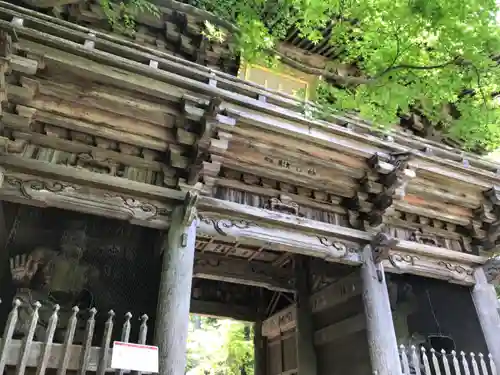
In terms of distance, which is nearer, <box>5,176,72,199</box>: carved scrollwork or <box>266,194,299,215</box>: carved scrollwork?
<box>5,176,72,199</box>: carved scrollwork

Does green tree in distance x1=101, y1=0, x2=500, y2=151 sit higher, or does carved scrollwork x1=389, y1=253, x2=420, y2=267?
green tree in distance x1=101, y1=0, x2=500, y2=151

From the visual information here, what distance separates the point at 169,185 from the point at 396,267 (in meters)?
3.77

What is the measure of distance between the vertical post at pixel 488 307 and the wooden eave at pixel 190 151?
2.23 ft

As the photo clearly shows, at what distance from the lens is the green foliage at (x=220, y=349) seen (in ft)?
40.1

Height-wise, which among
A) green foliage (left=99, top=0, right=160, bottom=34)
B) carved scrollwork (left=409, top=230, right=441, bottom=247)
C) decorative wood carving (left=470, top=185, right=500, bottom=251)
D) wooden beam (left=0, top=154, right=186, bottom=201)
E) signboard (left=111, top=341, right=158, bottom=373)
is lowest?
signboard (left=111, top=341, right=158, bottom=373)

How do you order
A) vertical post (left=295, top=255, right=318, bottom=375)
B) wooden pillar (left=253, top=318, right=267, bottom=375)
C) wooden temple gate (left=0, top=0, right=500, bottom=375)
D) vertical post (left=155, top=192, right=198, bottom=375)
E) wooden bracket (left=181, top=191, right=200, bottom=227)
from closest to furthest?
vertical post (left=155, top=192, right=198, bottom=375)
wooden temple gate (left=0, top=0, right=500, bottom=375)
wooden bracket (left=181, top=191, right=200, bottom=227)
vertical post (left=295, top=255, right=318, bottom=375)
wooden pillar (left=253, top=318, right=267, bottom=375)

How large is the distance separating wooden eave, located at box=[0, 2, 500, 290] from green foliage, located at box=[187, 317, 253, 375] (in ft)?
23.4

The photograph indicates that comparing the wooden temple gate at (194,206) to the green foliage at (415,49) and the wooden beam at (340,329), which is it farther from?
the green foliage at (415,49)

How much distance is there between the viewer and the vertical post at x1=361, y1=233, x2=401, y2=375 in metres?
5.68

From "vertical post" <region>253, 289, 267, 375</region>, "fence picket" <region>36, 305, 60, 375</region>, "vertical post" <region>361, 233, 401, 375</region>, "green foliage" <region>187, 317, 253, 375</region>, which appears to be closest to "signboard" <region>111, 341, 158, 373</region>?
"fence picket" <region>36, 305, 60, 375</region>

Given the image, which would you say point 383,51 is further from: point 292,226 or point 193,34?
point 193,34

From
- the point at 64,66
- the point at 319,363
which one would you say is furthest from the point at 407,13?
the point at 319,363

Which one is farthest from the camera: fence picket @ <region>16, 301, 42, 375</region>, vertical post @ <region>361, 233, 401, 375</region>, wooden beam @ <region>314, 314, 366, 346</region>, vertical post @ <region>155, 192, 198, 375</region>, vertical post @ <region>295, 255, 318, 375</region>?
vertical post @ <region>295, 255, 318, 375</region>

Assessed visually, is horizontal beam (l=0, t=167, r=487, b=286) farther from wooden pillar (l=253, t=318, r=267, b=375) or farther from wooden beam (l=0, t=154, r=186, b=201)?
wooden pillar (l=253, t=318, r=267, b=375)
